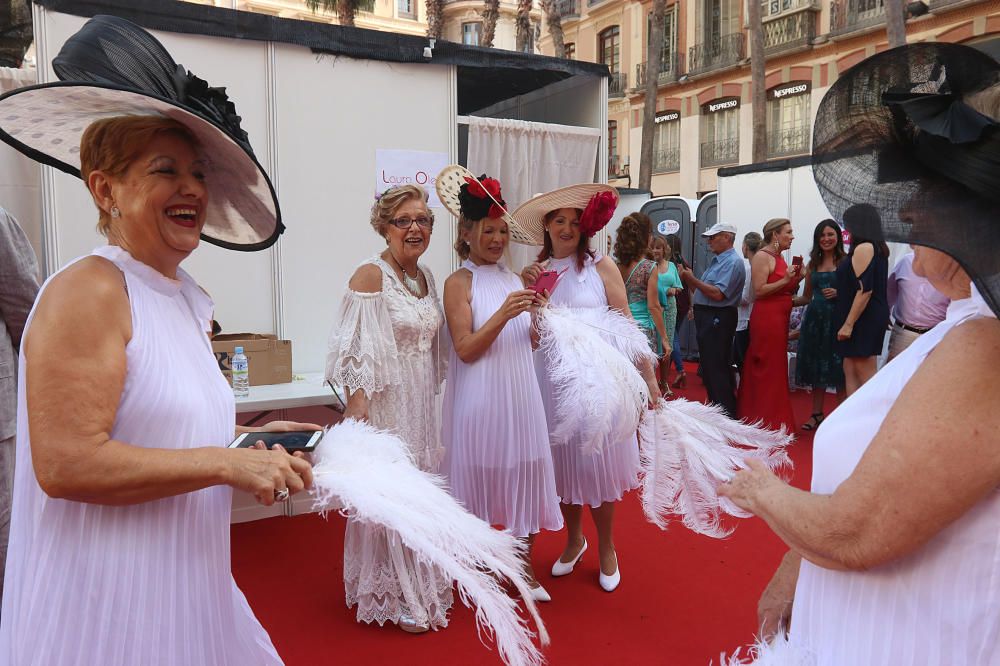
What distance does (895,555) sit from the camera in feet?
3.32

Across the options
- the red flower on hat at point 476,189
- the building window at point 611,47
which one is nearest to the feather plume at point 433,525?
the red flower on hat at point 476,189

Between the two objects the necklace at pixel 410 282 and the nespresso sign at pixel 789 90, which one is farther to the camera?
the nespresso sign at pixel 789 90

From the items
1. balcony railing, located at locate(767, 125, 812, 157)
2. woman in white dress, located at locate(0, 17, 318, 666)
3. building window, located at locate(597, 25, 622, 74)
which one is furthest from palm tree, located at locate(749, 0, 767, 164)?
woman in white dress, located at locate(0, 17, 318, 666)

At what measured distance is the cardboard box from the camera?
13.5ft

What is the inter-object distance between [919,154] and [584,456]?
109 inches

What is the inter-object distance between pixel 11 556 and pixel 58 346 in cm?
51

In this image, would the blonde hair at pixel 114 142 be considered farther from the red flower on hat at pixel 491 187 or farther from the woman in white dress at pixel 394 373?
the red flower on hat at pixel 491 187

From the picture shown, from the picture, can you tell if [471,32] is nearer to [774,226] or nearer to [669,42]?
[669,42]

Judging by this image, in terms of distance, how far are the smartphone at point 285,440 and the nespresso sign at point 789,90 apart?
23238 mm

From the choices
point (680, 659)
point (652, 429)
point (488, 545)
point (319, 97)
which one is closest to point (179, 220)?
point (488, 545)

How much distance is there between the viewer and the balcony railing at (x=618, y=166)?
1085 inches

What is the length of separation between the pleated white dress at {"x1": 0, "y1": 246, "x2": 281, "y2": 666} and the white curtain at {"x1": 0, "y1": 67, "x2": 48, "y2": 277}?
134 inches

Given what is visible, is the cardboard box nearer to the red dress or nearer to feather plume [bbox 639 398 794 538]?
feather plume [bbox 639 398 794 538]

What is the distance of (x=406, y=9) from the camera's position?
3856 cm
